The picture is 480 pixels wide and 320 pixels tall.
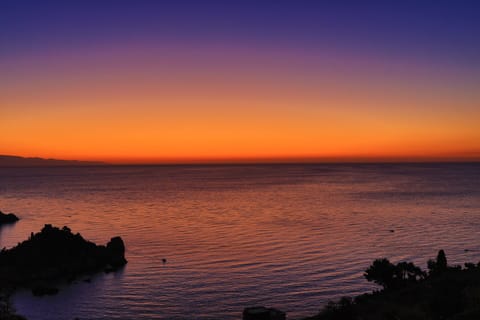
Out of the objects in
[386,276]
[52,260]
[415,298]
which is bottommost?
[52,260]

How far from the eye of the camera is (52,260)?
2208 inches

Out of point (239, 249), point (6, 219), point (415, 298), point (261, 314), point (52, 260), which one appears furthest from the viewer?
point (6, 219)

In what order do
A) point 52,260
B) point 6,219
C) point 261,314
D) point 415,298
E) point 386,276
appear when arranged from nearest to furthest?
point 261,314 → point 415,298 → point 386,276 → point 52,260 → point 6,219

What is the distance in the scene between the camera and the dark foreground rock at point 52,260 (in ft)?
171

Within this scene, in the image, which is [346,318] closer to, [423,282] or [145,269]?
[423,282]

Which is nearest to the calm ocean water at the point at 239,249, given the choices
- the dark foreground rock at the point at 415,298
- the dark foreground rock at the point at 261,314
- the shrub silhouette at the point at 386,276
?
the shrub silhouette at the point at 386,276

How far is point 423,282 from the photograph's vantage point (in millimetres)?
39344

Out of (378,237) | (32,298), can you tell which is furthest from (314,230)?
(32,298)

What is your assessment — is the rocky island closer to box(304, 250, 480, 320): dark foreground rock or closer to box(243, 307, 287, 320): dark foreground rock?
box(243, 307, 287, 320): dark foreground rock

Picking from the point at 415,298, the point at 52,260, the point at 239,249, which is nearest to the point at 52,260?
the point at 52,260

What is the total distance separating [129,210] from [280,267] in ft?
241

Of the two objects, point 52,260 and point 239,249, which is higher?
point 52,260

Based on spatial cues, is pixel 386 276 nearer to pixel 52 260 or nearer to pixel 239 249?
pixel 239 249

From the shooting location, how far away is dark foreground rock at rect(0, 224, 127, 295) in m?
52.0
